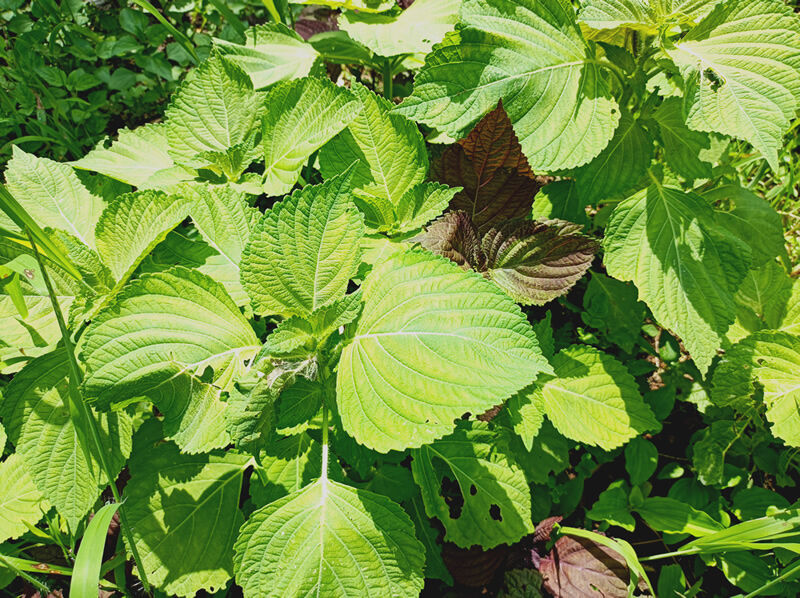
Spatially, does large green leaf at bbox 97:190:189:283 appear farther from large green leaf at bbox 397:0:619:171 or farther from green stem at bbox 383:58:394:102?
green stem at bbox 383:58:394:102

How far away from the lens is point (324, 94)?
197 centimetres

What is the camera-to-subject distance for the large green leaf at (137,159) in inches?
81.3

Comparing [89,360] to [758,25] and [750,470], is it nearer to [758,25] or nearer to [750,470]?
[758,25]

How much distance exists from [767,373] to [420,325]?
4.42ft

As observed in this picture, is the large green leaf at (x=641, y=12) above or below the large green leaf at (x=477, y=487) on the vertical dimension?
above

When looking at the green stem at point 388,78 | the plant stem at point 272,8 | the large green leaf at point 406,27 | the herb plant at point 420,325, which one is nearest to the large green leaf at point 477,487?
the herb plant at point 420,325

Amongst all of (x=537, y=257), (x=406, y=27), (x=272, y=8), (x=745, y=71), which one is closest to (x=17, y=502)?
(x=537, y=257)

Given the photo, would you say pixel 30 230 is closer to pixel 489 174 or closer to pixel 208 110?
pixel 208 110

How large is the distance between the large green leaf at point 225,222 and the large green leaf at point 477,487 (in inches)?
31.2

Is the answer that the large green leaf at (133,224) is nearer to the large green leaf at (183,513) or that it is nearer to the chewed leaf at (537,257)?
the large green leaf at (183,513)

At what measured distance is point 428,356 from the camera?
1.46 meters

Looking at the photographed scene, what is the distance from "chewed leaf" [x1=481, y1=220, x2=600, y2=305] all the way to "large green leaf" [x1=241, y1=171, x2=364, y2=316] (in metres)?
0.54

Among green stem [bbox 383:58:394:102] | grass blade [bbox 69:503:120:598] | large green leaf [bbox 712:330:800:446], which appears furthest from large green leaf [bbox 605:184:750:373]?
grass blade [bbox 69:503:120:598]

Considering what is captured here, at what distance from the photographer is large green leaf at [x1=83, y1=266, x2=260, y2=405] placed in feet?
4.91
